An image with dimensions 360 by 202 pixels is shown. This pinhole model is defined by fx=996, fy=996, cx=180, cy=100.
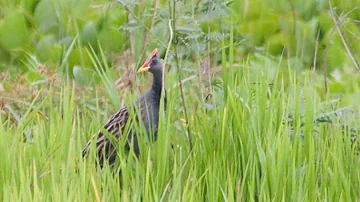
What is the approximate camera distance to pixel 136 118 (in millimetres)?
4312

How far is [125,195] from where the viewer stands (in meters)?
3.25

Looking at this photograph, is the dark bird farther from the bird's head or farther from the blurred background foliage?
the blurred background foliage

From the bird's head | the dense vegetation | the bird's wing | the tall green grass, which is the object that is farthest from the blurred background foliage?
the tall green grass

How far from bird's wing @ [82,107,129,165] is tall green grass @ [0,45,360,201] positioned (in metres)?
0.26

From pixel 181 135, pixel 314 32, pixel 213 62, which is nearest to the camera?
pixel 181 135

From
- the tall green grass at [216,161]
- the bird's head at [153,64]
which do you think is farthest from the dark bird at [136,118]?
the tall green grass at [216,161]

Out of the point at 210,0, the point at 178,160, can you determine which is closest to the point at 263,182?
the point at 178,160

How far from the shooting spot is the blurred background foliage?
5477 mm

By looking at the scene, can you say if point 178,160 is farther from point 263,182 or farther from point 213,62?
point 213,62

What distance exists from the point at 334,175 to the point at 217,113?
0.56 metres

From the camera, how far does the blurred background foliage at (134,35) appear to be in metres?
5.48

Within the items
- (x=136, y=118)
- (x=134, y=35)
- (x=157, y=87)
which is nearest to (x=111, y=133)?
(x=136, y=118)

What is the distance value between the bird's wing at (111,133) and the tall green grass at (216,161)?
0.26 metres

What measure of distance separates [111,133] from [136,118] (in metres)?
0.14
